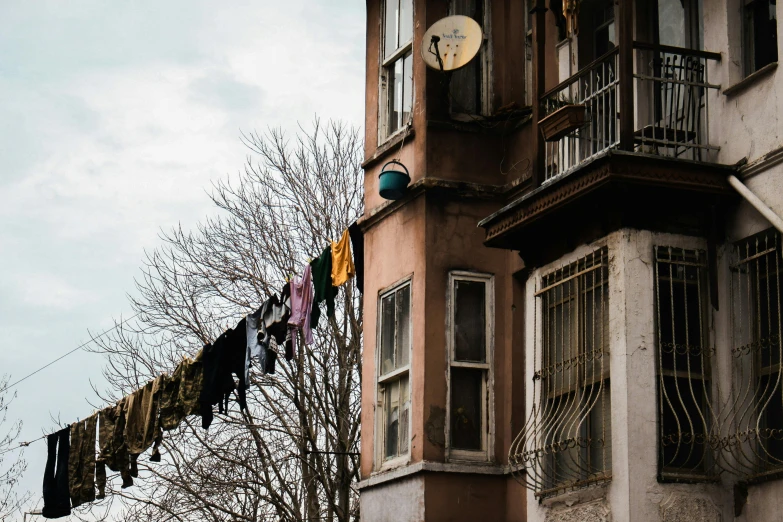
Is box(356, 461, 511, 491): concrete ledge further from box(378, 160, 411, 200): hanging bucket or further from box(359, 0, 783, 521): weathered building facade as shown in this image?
box(378, 160, 411, 200): hanging bucket

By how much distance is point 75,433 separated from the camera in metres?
21.6

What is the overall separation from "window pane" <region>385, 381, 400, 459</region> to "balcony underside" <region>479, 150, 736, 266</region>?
2868 mm

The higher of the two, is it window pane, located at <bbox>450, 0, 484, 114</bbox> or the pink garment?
window pane, located at <bbox>450, 0, 484, 114</bbox>

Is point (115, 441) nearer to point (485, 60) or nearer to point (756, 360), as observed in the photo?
point (485, 60)

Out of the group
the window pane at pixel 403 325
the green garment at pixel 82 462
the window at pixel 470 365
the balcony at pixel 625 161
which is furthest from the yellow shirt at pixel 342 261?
the green garment at pixel 82 462

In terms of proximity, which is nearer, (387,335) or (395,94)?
(387,335)

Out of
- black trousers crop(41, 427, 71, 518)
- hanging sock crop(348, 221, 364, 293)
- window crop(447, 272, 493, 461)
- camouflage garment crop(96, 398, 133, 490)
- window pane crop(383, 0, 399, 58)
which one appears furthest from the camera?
black trousers crop(41, 427, 71, 518)

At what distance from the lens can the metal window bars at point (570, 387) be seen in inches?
441

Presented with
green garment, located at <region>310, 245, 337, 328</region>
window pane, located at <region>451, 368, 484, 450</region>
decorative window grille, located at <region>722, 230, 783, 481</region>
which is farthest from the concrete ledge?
green garment, located at <region>310, 245, 337, 328</region>

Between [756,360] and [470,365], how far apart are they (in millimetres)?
3586

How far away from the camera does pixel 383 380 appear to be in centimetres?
1434

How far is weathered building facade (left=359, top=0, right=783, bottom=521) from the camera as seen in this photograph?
418 inches

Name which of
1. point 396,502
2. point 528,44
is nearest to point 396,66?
point 528,44

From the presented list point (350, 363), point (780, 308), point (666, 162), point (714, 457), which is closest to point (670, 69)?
point (666, 162)
